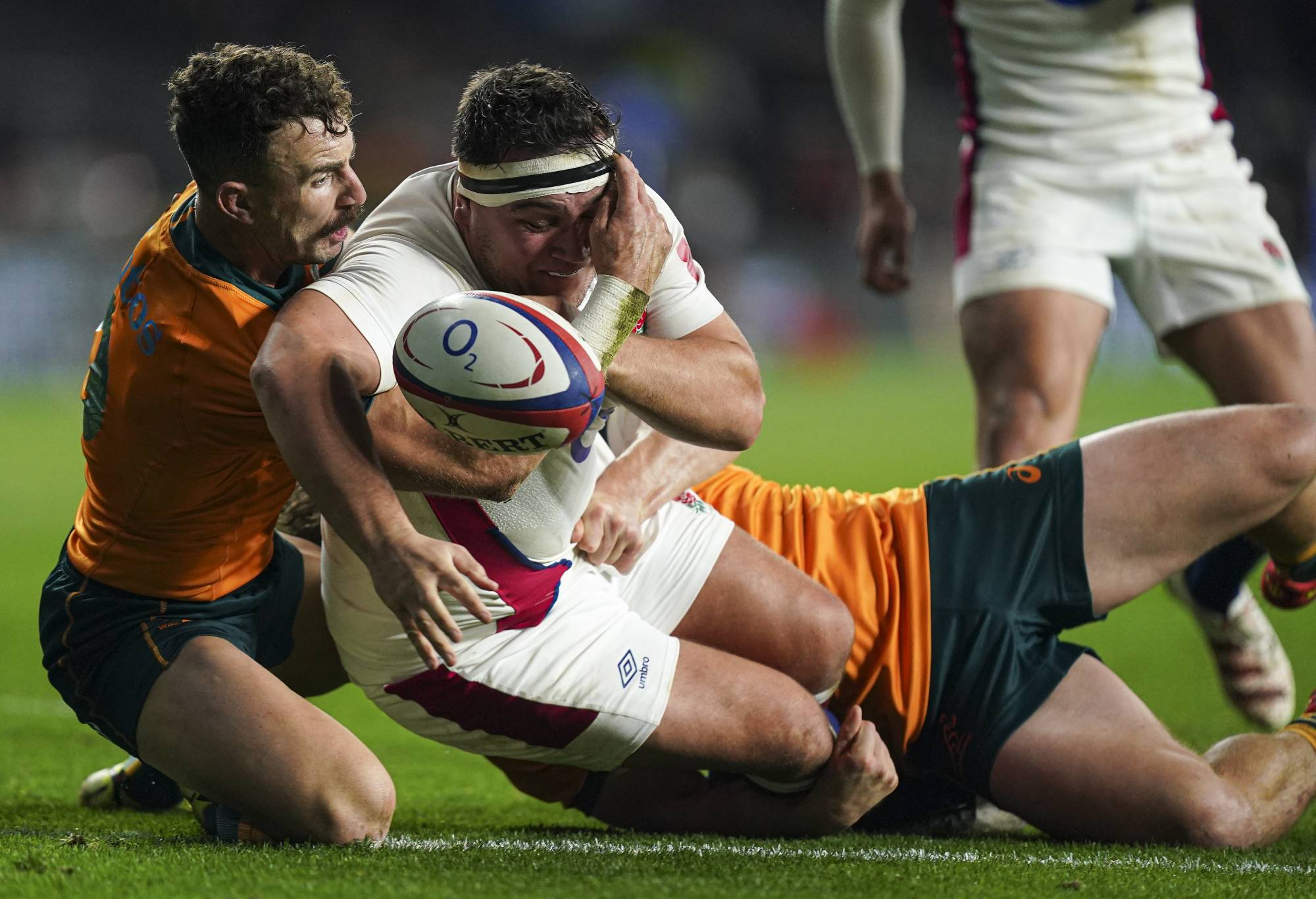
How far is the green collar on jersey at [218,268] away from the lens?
3.14m

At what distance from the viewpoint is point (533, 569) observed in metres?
3.11

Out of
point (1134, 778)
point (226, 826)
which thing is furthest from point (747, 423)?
point (226, 826)

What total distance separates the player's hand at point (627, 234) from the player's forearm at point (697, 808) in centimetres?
110

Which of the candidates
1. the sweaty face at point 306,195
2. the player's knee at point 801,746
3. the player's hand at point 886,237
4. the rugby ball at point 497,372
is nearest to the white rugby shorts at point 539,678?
the player's knee at point 801,746

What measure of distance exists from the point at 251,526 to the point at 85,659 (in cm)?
44

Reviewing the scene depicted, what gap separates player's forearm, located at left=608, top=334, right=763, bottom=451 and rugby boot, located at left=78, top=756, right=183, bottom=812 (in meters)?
1.55

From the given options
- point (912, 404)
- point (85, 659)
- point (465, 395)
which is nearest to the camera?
point (465, 395)

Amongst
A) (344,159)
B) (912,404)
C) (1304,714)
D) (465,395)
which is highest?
(344,159)

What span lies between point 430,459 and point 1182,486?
1.62 metres

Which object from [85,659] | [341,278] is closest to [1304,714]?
[341,278]

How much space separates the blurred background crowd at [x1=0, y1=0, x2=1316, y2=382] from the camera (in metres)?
19.4

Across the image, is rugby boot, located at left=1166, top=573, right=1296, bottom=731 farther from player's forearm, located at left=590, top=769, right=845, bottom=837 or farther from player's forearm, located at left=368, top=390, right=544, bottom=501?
player's forearm, located at left=368, top=390, right=544, bottom=501

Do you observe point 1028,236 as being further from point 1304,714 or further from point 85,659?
point 85,659

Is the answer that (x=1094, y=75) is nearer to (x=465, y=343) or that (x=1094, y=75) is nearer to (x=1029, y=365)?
(x=1029, y=365)
